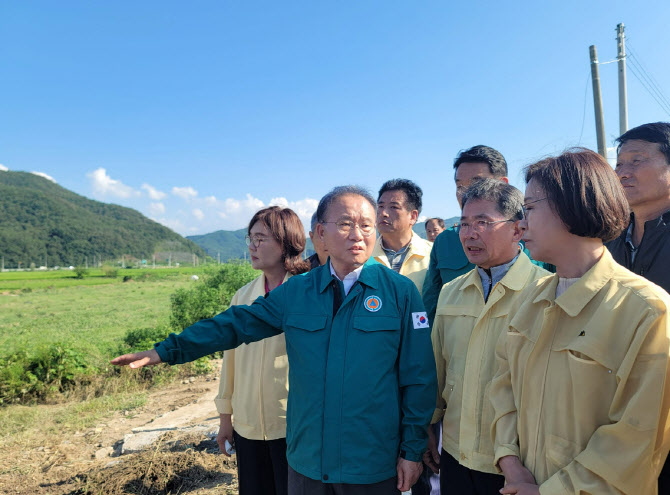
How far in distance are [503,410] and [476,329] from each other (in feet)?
1.35

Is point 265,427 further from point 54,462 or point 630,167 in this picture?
point 54,462

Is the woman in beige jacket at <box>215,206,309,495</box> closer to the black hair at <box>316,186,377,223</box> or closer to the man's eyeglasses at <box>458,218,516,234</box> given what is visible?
the black hair at <box>316,186,377,223</box>

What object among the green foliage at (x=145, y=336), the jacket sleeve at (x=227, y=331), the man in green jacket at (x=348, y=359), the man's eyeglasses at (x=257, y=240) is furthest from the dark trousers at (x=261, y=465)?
the green foliage at (x=145, y=336)

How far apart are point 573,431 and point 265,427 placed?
1674 millimetres

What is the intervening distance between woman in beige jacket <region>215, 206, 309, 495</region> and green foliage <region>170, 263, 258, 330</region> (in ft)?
21.3

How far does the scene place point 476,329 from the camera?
205 cm

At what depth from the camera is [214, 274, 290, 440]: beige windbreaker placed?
2564 millimetres

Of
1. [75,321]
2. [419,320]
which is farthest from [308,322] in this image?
[75,321]

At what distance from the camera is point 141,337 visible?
8422 millimetres

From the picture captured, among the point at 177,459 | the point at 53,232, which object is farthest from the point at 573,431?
the point at 53,232

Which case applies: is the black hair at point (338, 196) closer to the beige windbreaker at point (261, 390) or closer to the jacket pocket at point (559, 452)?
the beige windbreaker at point (261, 390)

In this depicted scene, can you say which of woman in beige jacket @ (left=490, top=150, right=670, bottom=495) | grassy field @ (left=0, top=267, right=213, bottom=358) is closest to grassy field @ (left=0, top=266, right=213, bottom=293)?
grassy field @ (left=0, top=267, right=213, bottom=358)

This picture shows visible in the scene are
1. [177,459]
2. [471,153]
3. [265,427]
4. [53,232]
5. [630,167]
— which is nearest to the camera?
[630,167]

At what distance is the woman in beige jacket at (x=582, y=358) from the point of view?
4.31 feet
